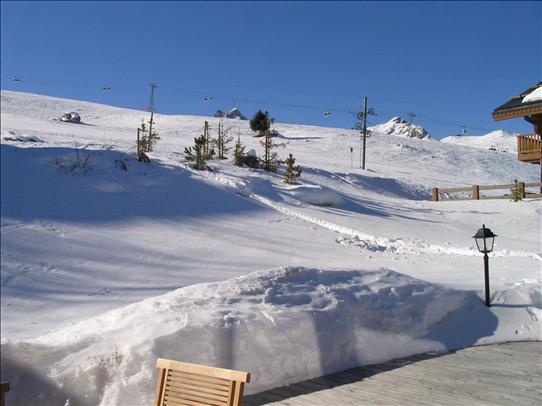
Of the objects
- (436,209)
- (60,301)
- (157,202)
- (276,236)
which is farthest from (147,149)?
(60,301)

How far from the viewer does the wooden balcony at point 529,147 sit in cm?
1818

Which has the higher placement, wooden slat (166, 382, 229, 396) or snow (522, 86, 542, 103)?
snow (522, 86, 542, 103)

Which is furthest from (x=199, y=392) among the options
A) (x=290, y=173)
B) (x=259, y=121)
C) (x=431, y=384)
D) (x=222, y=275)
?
(x=259, y=121)

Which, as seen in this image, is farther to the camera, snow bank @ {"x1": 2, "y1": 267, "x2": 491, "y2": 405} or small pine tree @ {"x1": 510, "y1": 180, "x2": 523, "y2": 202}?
small pine tree @ {"x1": 510, "y1": 180, "x2": 523, "y2": 202}

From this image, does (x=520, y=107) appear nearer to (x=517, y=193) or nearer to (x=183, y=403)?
(x=517, y=193)

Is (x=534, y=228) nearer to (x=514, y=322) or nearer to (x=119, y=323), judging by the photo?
(x=514, y=322)

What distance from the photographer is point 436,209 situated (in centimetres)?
1648

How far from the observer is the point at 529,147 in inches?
725

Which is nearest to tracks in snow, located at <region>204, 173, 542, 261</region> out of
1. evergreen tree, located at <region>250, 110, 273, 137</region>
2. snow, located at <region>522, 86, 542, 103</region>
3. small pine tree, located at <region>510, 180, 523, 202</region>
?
small pine tree, located at <region>510, 180, 523, 202</region>

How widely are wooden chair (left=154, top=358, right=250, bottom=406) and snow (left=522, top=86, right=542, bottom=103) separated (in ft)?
56.7

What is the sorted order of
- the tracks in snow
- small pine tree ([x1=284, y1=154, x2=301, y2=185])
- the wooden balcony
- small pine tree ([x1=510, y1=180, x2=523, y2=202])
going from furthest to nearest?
the wooden balcony → small pine tree ([x1=510, y1=180, x2=523, y2=202]) → small pine tree ([x1=284, y1=154, x2=301, y2=185]) → the tracks in snow

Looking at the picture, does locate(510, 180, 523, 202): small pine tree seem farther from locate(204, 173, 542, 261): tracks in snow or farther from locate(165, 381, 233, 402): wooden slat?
locate(165, 381, 233, 402): wooden slat

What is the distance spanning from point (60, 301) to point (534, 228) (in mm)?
12622

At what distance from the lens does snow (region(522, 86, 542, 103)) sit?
17.2 meters
